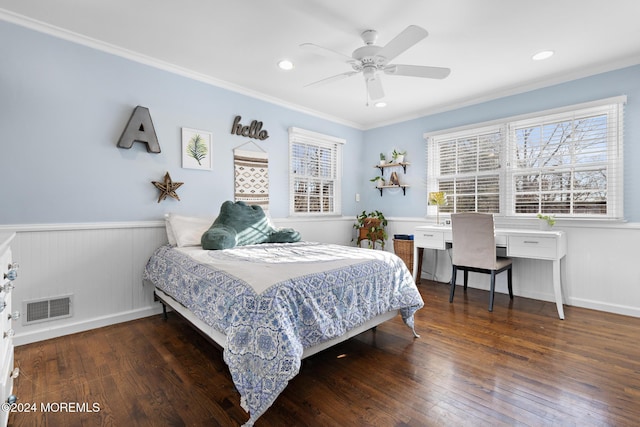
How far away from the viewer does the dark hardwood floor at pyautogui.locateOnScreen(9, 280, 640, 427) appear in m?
1.56

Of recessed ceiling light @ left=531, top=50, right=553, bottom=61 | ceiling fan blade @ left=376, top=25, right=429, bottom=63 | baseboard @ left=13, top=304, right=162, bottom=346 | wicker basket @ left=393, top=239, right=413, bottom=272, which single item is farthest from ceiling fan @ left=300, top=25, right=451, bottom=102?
baseboard @ left=13, top=304, right=162, bottom=346

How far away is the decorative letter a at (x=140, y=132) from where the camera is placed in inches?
110

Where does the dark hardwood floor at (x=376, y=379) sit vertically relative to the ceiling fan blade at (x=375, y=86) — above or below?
below

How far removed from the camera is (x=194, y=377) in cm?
192

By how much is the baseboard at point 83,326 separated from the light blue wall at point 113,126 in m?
0.88

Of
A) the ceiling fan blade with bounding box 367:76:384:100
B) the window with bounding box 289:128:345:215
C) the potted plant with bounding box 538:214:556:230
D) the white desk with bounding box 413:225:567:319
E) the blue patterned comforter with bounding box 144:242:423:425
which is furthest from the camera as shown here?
the window with bounding box 289:128:345:215

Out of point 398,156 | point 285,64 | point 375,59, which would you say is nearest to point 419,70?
point 375,59

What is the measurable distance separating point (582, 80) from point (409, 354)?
135 inches

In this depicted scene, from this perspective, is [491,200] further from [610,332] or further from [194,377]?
[194,377]

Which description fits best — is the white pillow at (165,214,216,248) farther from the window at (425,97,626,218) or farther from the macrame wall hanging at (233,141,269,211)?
the window at (425,97,626,218)

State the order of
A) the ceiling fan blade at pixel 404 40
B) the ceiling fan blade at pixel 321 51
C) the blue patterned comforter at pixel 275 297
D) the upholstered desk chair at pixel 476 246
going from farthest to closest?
the upholstered desk chair at pixel 476 246
the ceiling fan blade at pixel 321 51
the ceiling fan blade at pixel 404 40
the blue patterned comforter at pixel 275 297

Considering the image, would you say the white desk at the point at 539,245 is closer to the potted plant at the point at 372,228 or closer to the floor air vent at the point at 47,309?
the potted plant at the point at 372,228

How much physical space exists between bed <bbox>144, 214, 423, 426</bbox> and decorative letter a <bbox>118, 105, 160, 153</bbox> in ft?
3.37

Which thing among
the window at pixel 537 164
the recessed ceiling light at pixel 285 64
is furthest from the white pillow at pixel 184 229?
the window at pixel 537 164
